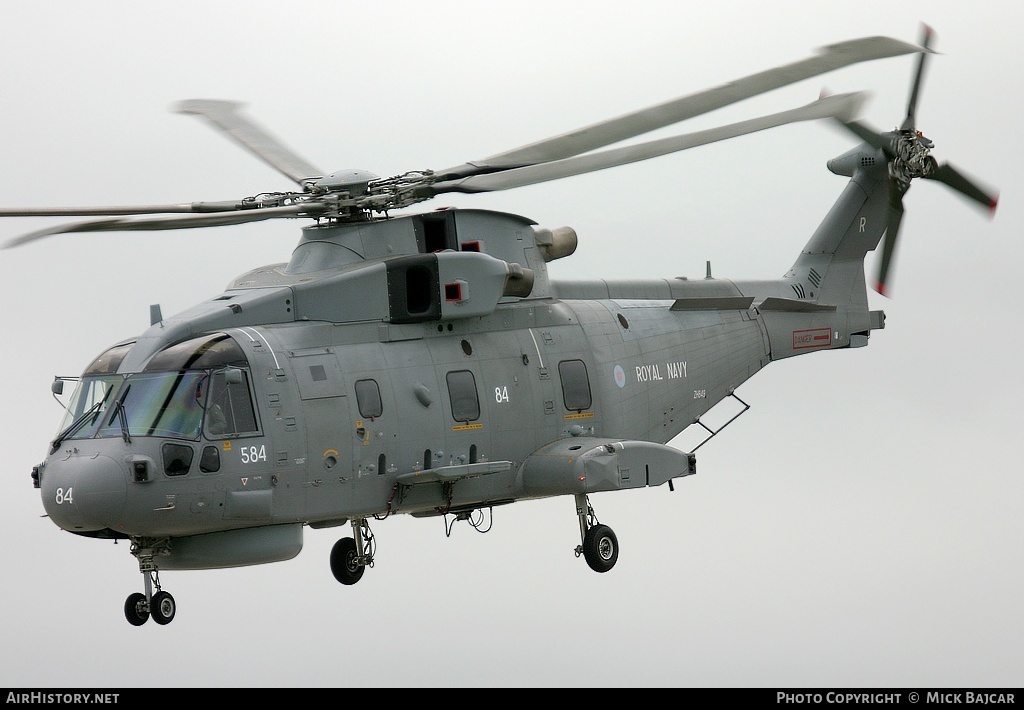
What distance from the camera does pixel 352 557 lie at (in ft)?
67.2

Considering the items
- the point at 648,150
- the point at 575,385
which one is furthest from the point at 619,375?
the point at 648,150

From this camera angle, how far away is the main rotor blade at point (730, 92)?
16.9m

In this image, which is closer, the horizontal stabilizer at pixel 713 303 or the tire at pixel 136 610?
the tire at pixel 136 610

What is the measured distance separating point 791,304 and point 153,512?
1077 centimetres

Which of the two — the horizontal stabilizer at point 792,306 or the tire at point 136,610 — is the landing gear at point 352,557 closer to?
the tire at point 136,610

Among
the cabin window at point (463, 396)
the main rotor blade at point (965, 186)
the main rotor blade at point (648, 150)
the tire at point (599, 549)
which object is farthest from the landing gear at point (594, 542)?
the main rotor blade at point (965, 186)

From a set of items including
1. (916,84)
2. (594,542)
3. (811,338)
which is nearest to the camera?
(594,542)

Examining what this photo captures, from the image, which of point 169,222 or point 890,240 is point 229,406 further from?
point 890,240

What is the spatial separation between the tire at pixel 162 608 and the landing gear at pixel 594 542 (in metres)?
5.56

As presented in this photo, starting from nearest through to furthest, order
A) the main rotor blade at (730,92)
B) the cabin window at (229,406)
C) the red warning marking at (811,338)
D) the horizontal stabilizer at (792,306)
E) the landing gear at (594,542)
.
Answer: the cabin window at (229,406) < the main rotor blade at (730,92) < the landing gear at (594,542) < the horizontal stabilizer at (792,306) < the red warning marking at (811,338)

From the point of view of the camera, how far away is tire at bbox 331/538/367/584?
20.4 metres

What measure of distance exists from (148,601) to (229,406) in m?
2.32

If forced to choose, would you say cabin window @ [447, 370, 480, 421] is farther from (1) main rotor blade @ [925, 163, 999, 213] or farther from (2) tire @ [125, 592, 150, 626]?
(1) main rotor blade @ [925, 163, 999, 213]

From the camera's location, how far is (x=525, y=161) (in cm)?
1780
